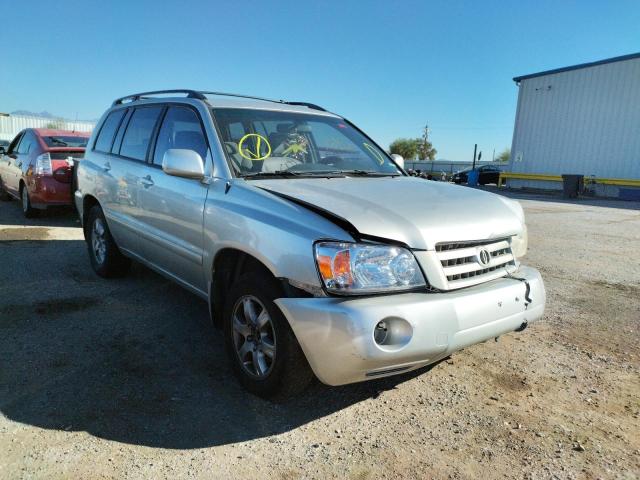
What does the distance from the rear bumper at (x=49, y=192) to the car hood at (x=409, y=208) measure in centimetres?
645

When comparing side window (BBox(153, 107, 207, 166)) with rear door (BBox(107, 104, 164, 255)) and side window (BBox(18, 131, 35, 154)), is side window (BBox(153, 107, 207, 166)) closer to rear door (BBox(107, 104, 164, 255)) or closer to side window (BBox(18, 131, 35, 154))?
rear door (BBox(107, 104, 164, 255))

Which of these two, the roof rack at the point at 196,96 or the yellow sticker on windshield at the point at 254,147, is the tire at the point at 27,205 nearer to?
the roof rack at the point at 196,96

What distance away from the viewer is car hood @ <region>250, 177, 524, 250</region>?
2.55 meters

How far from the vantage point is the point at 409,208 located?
2.80 metres

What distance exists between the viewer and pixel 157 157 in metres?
4.06

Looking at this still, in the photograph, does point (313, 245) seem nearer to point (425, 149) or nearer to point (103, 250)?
point (103, 250)

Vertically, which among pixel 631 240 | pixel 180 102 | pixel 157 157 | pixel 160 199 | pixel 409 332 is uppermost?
pixel 180 102

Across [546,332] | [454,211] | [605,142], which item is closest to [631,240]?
[546,332]

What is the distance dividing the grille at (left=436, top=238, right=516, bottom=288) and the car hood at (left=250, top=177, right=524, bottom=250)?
5 cm

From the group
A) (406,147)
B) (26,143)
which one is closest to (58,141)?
(26,143)

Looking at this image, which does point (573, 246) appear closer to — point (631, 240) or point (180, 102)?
point (631, 240)

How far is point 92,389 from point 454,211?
240 cm

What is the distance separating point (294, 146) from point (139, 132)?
5.32 ft

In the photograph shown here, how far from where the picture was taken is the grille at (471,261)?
263 cm
